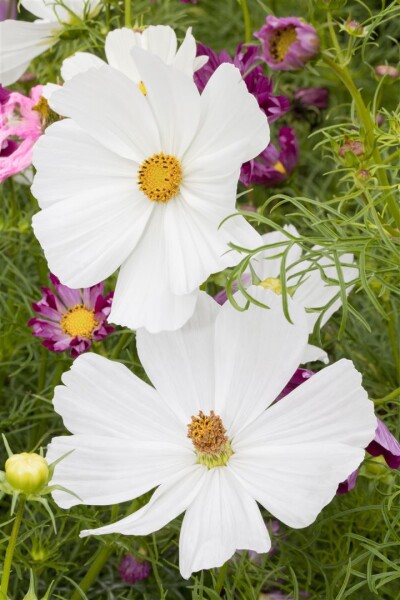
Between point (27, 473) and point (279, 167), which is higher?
point (27, 473)

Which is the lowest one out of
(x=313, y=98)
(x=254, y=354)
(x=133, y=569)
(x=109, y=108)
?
(x=133, y=569)

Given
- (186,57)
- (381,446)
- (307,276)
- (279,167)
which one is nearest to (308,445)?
(381,446)

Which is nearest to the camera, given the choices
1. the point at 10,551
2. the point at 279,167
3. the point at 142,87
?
the point at 10,551

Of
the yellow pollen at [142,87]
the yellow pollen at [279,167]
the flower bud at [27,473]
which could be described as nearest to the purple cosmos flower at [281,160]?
the yellow pollen at [279,167]

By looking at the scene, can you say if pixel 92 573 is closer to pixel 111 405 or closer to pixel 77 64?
pixel 111 405

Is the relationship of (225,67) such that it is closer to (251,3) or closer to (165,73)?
(165,73)

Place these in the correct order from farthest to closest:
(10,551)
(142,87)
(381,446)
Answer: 1. (142,87)
2. (381,446)
3. (10,551)

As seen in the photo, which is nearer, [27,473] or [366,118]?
[27,473]
